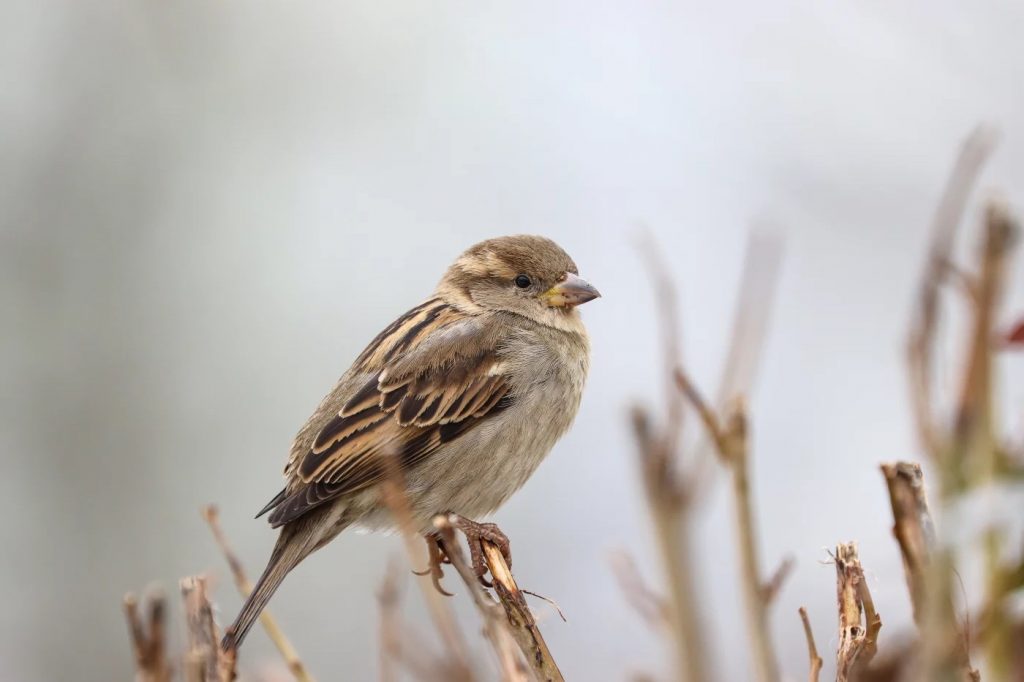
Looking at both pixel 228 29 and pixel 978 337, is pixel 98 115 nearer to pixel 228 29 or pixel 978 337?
pixel 228 29

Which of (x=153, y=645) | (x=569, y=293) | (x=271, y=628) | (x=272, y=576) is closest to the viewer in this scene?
(x=153, y=645)

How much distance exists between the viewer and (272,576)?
3.23 m

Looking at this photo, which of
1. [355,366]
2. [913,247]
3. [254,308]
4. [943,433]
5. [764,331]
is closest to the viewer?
[943,433]

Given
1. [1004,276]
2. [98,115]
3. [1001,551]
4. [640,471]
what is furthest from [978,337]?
[98,115]

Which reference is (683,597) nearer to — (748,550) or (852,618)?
(748,550)

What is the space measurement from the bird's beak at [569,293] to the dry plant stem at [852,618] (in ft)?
8.23

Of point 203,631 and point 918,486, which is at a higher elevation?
point 203,631

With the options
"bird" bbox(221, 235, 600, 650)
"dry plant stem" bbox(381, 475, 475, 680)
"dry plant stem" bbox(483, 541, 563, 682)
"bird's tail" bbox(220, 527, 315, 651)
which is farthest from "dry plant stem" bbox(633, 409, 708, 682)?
"bird" bbox(221, 235, 600, 650)

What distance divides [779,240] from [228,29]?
9.21 metres

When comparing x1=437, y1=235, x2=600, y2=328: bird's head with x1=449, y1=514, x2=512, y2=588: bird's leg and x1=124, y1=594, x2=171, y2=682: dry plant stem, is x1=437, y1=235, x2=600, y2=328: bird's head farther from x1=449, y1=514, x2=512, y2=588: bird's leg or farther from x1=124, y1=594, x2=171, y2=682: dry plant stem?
x1=124, y1=594, x2=171, y2=682: dry plant stem

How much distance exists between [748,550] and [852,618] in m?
0.52

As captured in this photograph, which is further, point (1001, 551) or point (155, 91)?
point (155, 91)

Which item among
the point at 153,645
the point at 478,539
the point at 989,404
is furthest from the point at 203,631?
the point at 478,539

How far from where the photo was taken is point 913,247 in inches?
251
